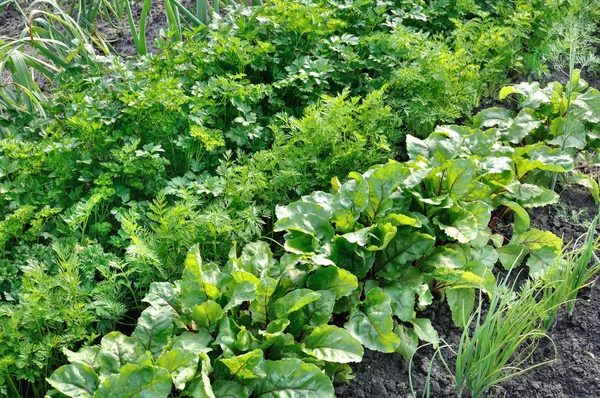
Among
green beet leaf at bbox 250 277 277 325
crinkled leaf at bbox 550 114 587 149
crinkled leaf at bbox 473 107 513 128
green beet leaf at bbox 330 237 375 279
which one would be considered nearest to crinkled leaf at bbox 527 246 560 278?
crinkled leaf at bbox 550 114 587 149

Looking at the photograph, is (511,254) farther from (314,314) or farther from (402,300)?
(314,314)

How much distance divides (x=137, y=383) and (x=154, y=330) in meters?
0.26

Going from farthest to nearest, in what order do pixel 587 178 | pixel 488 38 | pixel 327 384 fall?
pixel 488 38 < pixel 587 178 < pixel 327 384

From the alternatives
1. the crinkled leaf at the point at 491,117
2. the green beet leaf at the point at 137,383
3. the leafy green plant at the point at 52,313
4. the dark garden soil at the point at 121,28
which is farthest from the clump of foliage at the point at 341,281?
the dark garden soil at the point at 121,28

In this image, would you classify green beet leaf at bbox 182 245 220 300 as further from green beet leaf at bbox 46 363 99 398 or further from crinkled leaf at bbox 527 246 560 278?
crinkled leaf at bbox 527 246 560 278

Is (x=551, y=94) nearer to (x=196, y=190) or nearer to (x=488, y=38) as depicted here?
(x=488, y=38)

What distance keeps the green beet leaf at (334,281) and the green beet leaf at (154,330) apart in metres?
0.55

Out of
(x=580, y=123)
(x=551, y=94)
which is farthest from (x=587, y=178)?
(x=551, y=94)

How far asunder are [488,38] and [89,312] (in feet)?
9.11

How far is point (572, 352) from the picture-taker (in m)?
2.50

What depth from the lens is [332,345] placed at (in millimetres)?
2162

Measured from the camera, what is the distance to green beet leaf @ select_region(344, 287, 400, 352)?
223cm

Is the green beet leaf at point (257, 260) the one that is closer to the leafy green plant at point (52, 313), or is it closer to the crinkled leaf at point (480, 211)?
the leafy green plant at point (52, 313)

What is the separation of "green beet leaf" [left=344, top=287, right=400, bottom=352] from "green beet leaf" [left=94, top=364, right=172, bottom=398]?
723 millimetres
